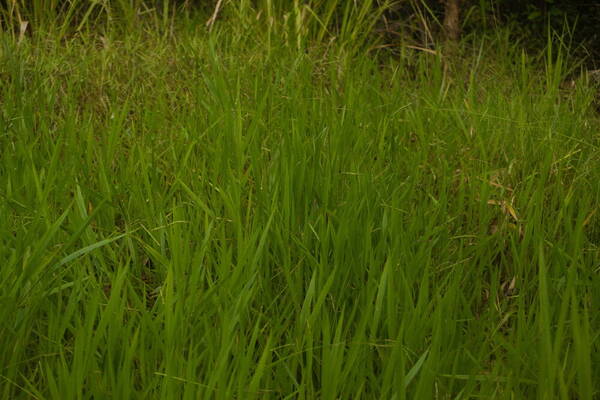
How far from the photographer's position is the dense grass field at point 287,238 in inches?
48.3

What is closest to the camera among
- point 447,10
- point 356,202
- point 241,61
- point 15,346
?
point 15,346

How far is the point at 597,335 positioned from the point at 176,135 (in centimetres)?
125

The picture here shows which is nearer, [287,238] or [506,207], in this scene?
[287,238]

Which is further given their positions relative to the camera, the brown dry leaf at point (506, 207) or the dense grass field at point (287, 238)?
the brown dry leaf at point (506, 207)

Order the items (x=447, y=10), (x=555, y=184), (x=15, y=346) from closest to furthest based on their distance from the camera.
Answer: (x=15, y=346) < (x=555, y=184) < (x=447, y=10)

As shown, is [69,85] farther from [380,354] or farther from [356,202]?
[380,354]

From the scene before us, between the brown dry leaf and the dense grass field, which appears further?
the brown dry leaf

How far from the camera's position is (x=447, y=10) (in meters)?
3.82

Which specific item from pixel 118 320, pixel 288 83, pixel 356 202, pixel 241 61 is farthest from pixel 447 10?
pixel 118 320

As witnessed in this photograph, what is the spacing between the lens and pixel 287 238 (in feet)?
5.18

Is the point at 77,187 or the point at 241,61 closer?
the point at 77,187

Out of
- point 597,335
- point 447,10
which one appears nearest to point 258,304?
point 597,335

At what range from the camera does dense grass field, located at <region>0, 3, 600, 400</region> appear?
1.23 meters

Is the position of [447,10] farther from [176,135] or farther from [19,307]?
[19,307]
